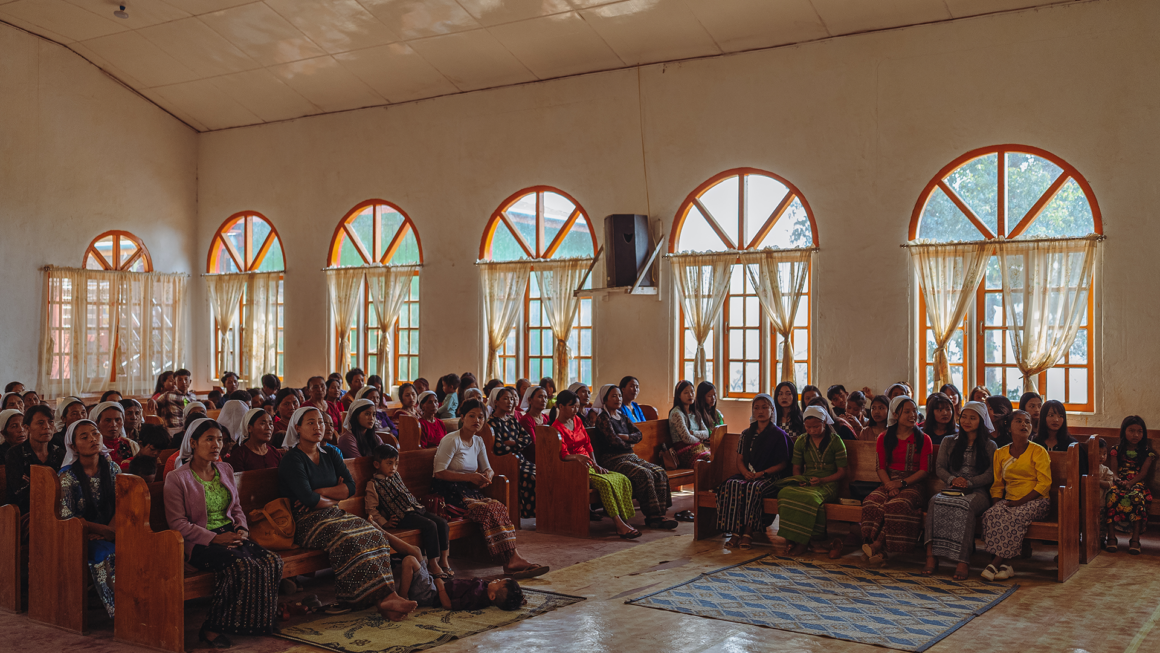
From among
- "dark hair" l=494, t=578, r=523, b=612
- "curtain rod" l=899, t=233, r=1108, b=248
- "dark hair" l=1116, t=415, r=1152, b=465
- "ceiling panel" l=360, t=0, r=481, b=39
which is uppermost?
"ceiling panel" l=360, t=0, r=481, b=39

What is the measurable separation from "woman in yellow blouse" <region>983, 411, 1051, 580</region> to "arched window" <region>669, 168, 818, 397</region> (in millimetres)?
3786

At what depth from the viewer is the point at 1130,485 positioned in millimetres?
6621

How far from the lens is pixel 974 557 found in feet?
20.3

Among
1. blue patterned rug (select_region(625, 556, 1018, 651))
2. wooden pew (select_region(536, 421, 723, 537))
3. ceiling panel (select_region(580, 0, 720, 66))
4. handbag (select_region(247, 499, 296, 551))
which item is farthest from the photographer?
ceiling panel (select_region(580, 0, 720, 66))

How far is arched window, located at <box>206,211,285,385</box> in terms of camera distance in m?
13.4

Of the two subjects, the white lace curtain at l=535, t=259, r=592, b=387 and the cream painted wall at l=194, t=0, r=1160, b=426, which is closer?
the cream painted wall at l=194, t=0, r=1160, b=426

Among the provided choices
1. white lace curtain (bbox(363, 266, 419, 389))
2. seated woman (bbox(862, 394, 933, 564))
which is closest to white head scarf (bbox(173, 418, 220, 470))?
seated woman (bbox(862, 394, 933, 564))

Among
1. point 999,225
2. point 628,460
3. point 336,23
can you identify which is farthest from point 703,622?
point 336,23

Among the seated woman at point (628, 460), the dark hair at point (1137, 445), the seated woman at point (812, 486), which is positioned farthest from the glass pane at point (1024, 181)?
the seated woman at point (628, 460)

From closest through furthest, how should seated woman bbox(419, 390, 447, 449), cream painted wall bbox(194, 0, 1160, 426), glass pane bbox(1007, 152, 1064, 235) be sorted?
seated woman bbox(419, 390, 447, 449)
cream painted wall bbox(194, 0, 1160, 426)
glass pane bbox(1007, 152, 1064, 235)

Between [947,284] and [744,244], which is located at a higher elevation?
[744,244]

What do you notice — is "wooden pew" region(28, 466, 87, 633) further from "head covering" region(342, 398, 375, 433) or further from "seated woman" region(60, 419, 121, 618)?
"head covering" region(342, 398, 375, 433)

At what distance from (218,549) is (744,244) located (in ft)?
22.0

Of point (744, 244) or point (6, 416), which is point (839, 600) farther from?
point (744, 244)
